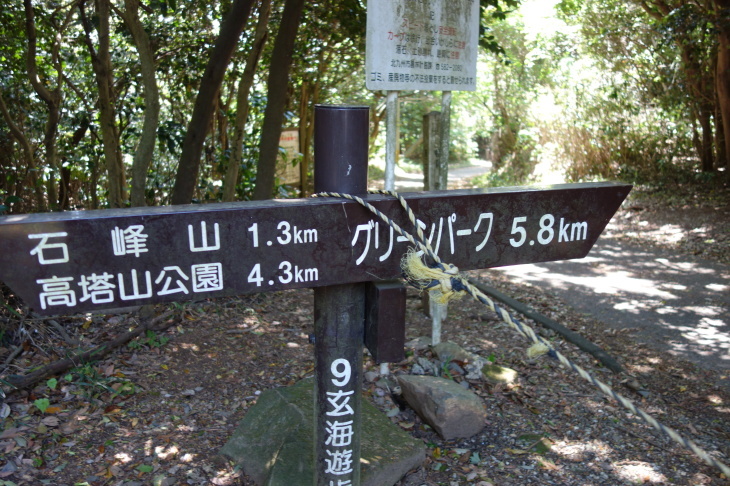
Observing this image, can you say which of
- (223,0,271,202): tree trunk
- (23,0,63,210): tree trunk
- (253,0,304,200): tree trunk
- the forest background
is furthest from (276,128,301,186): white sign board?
(23,0,63,210): tree trunk

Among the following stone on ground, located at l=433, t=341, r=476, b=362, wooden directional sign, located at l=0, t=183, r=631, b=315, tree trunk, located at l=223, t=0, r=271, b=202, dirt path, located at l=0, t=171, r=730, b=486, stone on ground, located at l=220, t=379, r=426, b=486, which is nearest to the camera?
wooden directional sign, located at l=0, t=183, r=631, b=315

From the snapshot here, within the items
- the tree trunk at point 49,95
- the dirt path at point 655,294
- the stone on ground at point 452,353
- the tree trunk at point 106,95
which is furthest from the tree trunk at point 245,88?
the dirt path at point 655,294

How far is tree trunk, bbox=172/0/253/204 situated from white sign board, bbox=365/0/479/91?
157 cm

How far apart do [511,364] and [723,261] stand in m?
4.87

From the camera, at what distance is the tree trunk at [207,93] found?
5.39 metres

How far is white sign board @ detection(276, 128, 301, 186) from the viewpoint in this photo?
9.30m

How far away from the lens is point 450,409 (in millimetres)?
3748

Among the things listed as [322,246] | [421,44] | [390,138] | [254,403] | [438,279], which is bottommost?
[254,403]

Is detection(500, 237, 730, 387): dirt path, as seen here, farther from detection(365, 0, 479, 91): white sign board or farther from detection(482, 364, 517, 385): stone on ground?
detection(365, 0, 479, 91): white sign board

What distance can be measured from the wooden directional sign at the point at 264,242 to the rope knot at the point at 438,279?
3.7 inches

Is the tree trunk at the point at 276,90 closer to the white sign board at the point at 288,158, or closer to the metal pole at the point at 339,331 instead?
the white sign board at the point at 288,158

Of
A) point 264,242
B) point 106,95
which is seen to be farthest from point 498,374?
point 106,95

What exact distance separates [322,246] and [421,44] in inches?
121

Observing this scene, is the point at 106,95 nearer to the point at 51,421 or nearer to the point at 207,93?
the point at 207,93
